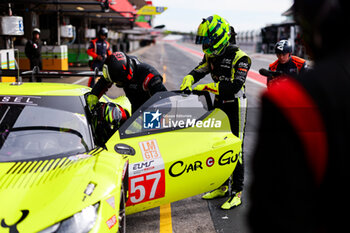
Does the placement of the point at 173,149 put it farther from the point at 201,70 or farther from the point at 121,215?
the point at 201,70

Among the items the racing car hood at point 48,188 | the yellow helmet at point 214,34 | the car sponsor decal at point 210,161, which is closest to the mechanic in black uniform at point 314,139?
the racing car hood at point 48,188

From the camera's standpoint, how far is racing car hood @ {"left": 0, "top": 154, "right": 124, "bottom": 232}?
2.19 meters

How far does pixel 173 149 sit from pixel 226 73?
3.67 feet

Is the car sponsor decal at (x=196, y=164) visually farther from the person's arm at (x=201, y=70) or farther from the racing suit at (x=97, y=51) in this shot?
the racing suit at (x=97, y=51)

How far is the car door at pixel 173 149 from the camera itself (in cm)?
305

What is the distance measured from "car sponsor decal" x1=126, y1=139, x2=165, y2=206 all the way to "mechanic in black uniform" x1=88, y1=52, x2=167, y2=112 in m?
0.91

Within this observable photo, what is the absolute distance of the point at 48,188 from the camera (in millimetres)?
2430

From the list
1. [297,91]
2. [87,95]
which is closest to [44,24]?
[87,95]

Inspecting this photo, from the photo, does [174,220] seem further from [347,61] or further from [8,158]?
[347,61]

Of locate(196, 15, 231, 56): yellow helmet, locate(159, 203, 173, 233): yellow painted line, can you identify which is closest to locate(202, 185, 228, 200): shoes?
locate(159, 203, 173, 233): yellow painted line

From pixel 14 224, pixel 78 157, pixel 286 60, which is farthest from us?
pixel 286 60

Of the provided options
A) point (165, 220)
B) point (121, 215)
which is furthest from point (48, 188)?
point (165, 220)

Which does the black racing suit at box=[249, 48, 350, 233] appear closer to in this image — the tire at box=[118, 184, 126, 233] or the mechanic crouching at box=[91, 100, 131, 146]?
the tire at box=[118, 184, 126, 233]

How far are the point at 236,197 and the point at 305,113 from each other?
3.22m
